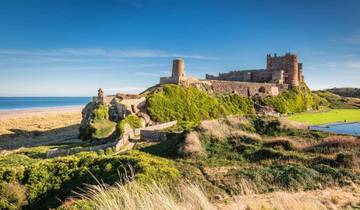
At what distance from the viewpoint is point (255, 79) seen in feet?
163

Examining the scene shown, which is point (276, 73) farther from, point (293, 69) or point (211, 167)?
point (211, 167)

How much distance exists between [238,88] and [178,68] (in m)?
9.52

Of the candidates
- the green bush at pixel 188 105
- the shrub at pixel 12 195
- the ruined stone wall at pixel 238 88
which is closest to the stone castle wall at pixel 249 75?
the ruined stone wall at pixel 238 88

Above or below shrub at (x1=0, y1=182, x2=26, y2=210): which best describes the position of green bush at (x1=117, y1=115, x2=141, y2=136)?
above

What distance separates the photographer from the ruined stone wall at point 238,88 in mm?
36162

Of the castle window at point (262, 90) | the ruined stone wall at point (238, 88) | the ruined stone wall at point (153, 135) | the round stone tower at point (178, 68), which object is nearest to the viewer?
the ruined stone wall at point (153, 135)

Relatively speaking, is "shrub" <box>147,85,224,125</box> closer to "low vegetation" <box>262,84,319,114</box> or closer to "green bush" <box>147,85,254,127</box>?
"green bush" <box>147,85,254,127</box>

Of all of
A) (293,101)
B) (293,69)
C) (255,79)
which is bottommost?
(293,101)

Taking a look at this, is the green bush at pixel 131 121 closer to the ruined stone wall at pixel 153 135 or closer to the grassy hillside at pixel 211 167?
the ruined stone wall at pixel 153 135

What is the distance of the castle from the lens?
35.2 metres

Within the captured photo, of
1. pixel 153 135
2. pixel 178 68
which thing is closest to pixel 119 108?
pixel 153 135

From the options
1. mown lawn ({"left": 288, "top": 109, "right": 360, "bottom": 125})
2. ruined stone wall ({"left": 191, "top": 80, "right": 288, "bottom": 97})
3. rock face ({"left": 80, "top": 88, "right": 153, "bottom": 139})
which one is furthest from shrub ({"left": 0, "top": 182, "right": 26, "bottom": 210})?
ruined stone wall ({"left": 191, "top": 80, "right": 288, "bottom": 97})

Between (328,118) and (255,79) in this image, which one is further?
(255,79)

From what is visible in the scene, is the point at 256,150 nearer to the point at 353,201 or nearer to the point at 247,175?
the point at 247,175
